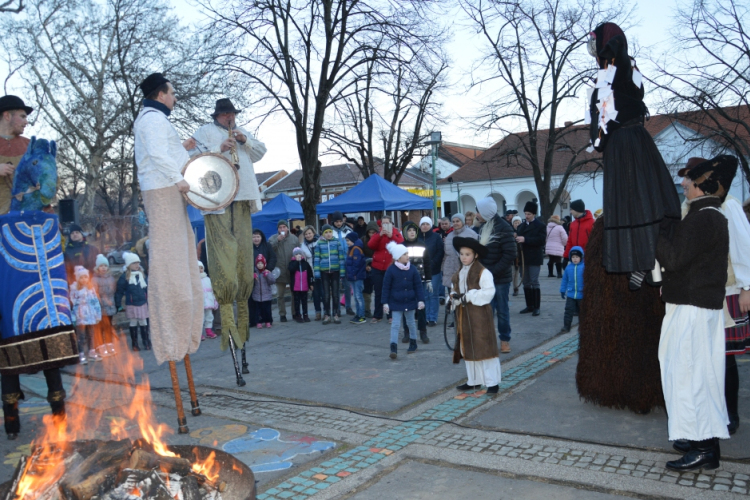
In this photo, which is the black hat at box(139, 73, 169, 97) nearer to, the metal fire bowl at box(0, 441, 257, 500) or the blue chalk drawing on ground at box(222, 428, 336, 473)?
the blue chalk drawing on ground at box(222, 428, 336, 473)

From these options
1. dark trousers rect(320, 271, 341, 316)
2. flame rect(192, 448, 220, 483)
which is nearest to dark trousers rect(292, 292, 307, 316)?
dark trousers rect(320, 271, 341, 316)

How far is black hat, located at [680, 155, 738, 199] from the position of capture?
387 centimetres

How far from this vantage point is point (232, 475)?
2.74 meters

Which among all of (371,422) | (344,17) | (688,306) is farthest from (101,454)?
(344,17)

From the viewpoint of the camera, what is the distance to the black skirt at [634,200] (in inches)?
152

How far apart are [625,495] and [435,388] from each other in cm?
279

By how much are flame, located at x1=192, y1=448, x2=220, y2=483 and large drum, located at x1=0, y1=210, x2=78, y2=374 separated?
2.68 meters

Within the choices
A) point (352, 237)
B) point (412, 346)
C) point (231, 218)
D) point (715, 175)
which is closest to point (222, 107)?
point (231, 218)

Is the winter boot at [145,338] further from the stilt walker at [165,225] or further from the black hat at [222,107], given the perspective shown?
the stilt walker at [165,225]

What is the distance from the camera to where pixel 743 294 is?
155 inches

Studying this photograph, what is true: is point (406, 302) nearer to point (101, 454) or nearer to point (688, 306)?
point (688, 306)

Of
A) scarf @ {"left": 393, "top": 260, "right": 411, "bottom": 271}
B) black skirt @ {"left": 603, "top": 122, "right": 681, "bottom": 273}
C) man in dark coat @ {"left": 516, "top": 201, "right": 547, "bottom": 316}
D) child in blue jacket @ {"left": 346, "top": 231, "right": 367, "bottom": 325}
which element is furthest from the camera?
child in blue jacket @ {"left": 346, "top": 231, "right": 367, "bottom": 325}

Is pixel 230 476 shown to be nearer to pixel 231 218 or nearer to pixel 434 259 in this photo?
pixel 231 218

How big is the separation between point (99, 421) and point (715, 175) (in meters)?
5.18
